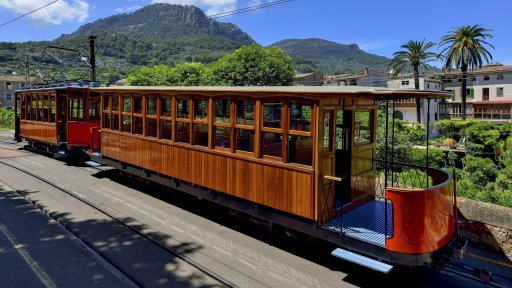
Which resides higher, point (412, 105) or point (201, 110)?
point (412, 105)

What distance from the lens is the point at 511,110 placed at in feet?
170

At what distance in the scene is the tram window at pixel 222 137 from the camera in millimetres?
7917

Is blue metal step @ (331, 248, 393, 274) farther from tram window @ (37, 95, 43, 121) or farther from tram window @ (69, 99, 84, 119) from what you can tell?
tram window @ (37, 95, 43, 121)

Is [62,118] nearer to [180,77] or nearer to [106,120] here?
[106,120]

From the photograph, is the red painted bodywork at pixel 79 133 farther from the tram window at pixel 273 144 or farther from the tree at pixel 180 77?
the tree at pixel 180 77

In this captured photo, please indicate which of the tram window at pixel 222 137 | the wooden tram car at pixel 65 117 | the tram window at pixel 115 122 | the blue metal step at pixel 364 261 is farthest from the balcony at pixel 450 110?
the blue metal step at pixel 364 261

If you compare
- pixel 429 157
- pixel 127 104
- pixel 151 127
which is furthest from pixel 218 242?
pixel 429 157

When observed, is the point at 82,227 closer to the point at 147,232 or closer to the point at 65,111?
the point at 147,232

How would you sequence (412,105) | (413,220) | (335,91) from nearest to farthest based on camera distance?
(413,220), (335,91), (412,105)

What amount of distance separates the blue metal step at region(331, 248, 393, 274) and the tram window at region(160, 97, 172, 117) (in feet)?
18.1

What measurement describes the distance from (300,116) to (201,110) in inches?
109

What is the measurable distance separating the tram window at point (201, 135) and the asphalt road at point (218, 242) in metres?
1.79

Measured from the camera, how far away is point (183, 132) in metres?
9.08

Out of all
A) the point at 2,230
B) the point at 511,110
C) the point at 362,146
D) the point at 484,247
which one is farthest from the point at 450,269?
the point at 511,110
